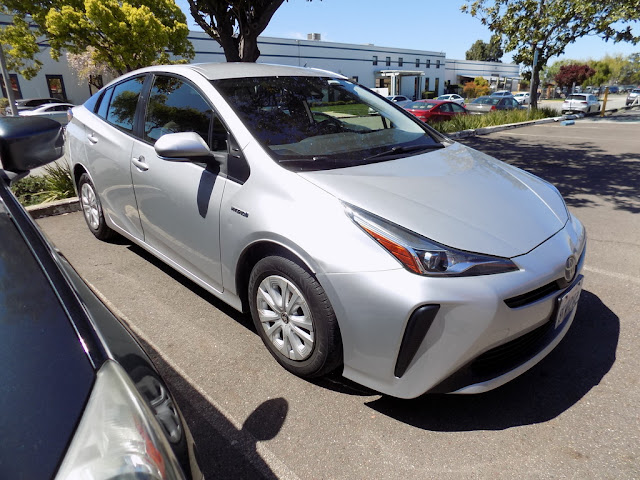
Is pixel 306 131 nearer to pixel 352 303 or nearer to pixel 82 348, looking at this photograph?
pixel 352 303

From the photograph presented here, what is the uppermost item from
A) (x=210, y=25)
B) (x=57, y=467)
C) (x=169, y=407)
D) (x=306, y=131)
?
(x=210, y=25)

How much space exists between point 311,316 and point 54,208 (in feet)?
15.9

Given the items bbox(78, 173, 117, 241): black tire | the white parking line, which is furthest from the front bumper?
bbox(78, 173, 117, 241): black tire

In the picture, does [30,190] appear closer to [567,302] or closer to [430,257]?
[430,257]

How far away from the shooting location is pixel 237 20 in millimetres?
7727

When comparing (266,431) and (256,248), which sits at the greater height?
(256,248)

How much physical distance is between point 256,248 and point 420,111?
15.5 metres

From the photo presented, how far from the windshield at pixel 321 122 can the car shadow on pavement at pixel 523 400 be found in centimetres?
138

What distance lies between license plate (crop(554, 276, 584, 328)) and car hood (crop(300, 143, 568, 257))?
0.96 feet

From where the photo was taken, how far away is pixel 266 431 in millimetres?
2176

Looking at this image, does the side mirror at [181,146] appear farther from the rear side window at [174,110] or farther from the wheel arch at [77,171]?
the wheel arch at [77,171]

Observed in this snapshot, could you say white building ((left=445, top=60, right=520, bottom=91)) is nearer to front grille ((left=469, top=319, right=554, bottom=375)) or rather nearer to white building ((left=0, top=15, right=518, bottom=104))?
white building ((left=0, top=15, right=518, bottom=104))

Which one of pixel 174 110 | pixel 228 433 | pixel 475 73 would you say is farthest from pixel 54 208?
pixel 475 73

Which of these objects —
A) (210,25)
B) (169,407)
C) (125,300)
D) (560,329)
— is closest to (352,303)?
(169,407)
